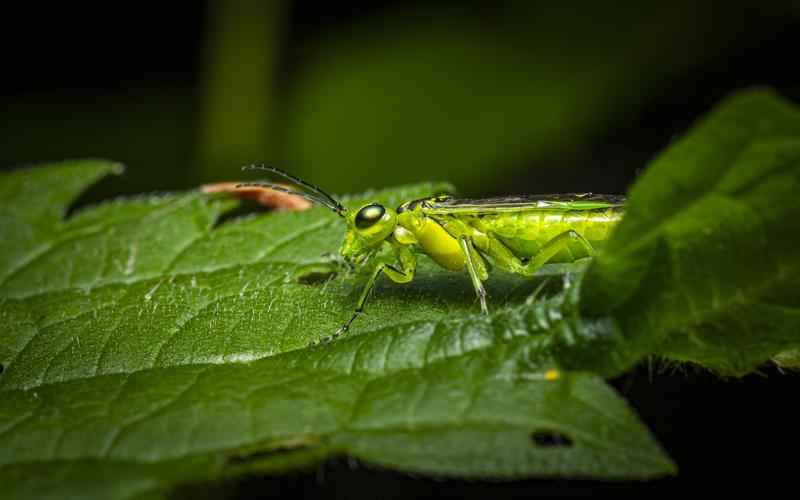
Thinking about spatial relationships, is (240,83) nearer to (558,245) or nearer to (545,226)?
(545,226)

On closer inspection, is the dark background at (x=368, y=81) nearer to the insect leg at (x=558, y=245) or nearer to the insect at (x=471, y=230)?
the insect at (x=471, y=230)

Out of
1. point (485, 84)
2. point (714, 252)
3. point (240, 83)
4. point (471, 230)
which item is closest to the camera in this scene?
point (714, 252)

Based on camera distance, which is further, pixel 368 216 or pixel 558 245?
pixel 368 216

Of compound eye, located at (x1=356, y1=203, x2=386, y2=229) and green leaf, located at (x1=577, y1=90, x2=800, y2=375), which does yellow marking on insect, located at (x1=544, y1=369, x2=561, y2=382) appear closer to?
green leaf, located at (x1=577, y1=90, x2=800, y2=375)

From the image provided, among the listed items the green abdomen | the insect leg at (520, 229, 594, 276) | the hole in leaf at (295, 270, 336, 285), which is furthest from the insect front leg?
the insect leg at (520, 229, 594, 276)

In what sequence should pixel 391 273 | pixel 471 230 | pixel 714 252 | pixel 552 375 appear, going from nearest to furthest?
pixel 714 252, pixel 552 375, pixel 391 273, pixel 471 230

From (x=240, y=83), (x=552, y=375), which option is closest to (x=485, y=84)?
(x=240, y=83)

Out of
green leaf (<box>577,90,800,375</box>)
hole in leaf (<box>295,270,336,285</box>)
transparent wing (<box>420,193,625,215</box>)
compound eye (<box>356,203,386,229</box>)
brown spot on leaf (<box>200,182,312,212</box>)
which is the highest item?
green leaf (<box>577,90,800,375</box>)

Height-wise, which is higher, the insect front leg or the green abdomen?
the green abdomen
